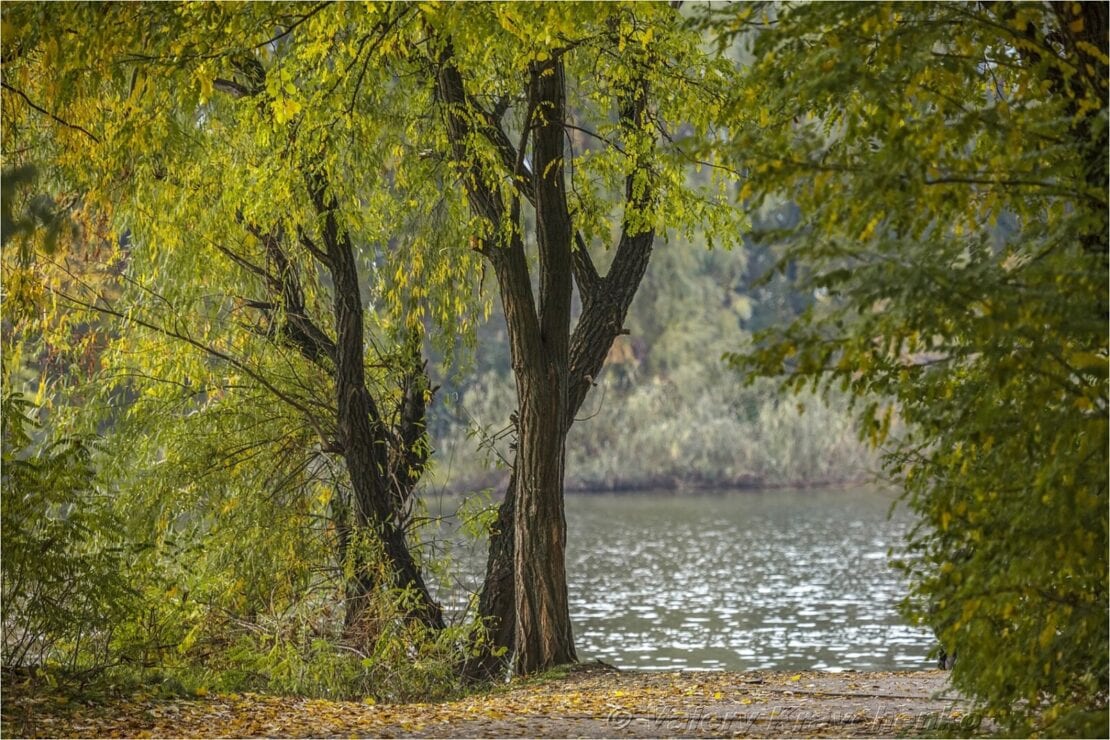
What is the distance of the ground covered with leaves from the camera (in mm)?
5281

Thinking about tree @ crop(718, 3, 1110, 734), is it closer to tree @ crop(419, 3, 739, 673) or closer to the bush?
tree @ crop(419, 3, 739, 673)

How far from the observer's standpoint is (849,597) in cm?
1709

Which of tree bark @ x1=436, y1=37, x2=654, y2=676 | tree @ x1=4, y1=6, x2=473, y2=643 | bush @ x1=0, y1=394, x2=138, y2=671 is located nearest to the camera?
bush @ x1=0, y1=394, x2=138, y2=671

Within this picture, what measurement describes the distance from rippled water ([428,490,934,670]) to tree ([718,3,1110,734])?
5459mm

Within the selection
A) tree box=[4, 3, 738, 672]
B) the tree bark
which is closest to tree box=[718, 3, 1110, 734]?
tree box=[4, 3, 738, 672]

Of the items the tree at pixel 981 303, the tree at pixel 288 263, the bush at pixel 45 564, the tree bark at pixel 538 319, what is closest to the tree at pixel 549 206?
the tree bark at pixel 538 319

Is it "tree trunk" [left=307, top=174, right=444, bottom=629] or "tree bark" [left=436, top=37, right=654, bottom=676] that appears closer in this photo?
"tree bark" [left=436, top=37, right=654, bottom=676]

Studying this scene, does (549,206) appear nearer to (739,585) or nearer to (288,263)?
(288,263)

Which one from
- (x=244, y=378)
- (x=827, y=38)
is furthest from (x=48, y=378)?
(x=827, y=38)

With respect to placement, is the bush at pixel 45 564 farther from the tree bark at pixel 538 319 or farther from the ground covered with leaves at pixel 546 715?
the tree bark at pixel 538 319
